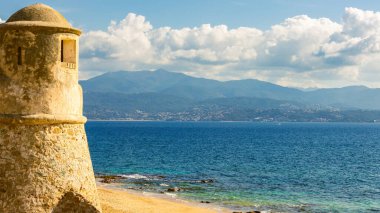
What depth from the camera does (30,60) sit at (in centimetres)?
1345

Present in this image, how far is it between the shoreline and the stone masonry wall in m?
17.9

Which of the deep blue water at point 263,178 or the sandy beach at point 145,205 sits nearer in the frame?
the sandy beach at point 145,205

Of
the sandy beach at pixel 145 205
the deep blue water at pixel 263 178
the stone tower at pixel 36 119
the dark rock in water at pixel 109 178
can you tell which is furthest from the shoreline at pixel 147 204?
the stone tower at pixel 36 119

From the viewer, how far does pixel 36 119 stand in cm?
1334

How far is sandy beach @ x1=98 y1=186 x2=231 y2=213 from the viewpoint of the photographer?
33219 millimetres

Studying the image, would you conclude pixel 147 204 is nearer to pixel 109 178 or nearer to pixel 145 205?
pixel 145 205

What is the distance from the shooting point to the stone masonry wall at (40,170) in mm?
13180

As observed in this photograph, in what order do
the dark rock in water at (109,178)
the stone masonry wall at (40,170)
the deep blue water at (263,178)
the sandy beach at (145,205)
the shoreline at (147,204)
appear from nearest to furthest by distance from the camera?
the stone masonry wall at (40,170) → the sandy beach at (145,205) → the shoreline at (147,204) → the deep blue water at (263,178) → the dark rock in water at (109,178)

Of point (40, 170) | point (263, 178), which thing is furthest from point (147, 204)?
point (40, 170)

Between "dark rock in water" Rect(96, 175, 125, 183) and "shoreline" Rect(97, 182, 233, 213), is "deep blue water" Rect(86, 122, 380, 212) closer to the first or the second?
"dark rock in water" Rect(96, 175, 125, 183)

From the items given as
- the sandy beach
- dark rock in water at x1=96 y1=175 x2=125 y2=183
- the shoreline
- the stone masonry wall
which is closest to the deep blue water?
dark rock in water at x1=96 y1=175 x2=125 y2=183

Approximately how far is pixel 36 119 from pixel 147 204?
77.9ft

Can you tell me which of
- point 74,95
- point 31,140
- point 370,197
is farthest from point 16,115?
point 370,197

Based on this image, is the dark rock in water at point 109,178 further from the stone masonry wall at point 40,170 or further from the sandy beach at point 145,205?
the stone masonry wall at point 40,170
